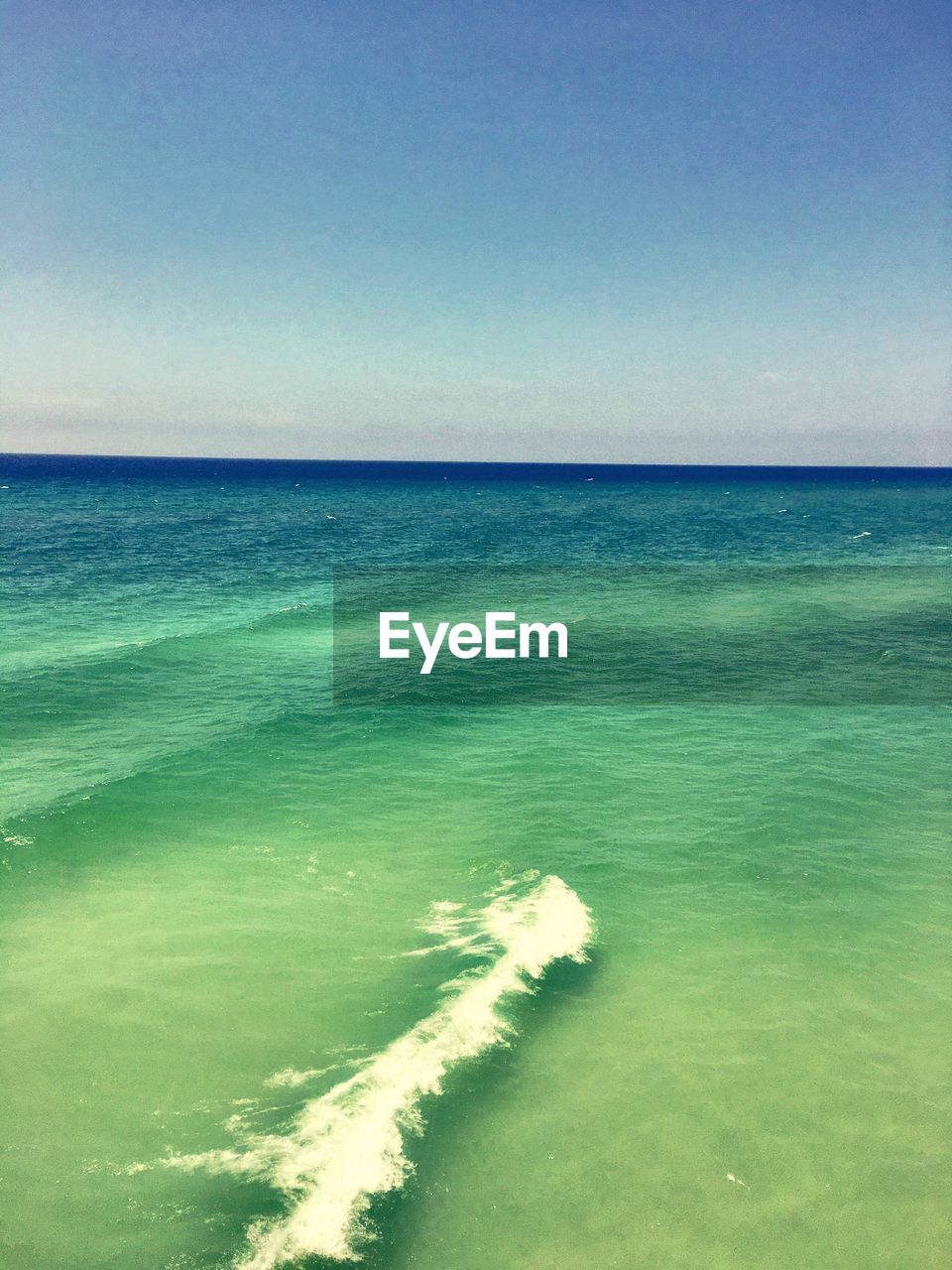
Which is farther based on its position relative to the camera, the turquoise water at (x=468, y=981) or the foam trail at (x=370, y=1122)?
the turquoise water at (x=468, y=981)

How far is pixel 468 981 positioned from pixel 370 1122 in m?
4.11

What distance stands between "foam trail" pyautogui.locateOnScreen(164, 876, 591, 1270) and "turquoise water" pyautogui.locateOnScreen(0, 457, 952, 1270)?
0.19 feet

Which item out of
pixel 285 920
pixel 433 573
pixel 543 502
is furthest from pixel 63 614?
pixel 543 502

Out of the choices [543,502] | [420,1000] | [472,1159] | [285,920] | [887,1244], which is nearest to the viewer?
[887,1244]

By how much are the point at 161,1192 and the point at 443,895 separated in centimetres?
970

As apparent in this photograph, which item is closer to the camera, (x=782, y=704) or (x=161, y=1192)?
(x=161, y=1192)

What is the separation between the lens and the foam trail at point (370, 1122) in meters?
11.6

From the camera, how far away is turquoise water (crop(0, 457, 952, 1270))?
39.5ft

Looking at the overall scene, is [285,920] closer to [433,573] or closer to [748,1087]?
[748,1087]

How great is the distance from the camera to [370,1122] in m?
13.5

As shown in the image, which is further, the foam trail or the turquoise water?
the turquoise water

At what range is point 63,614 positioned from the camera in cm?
5222

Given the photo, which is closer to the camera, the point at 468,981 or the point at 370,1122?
the point at 370,1122

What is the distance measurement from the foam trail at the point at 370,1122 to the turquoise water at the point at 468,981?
0.06 m
